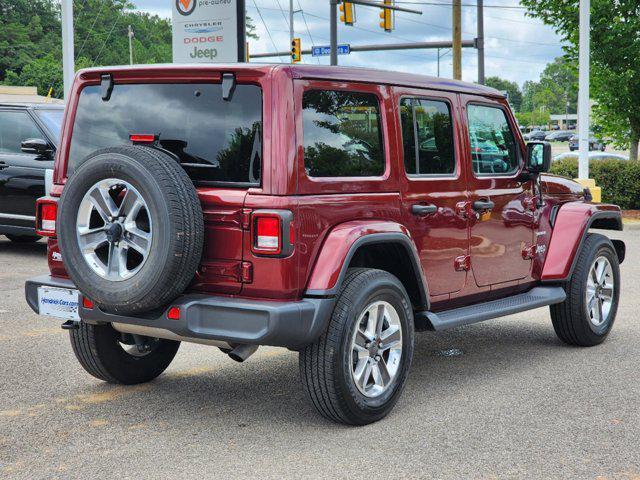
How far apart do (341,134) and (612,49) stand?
15.9m

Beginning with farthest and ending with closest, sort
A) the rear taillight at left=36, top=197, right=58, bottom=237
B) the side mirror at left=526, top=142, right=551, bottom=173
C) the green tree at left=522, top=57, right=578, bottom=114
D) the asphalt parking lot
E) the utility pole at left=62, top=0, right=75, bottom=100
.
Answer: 1. the green tree at left=522, top=57, right=578, bottom=114
2. the utility pole at left=62, top=0, right=75, bottom=100
3. the side mirror at left=526, top=142, right=551, bottom=173
4. the rear taillight at left=36, top=197, right=58, bottom=237
5. the asphalt parking lot

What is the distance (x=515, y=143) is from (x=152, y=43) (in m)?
118

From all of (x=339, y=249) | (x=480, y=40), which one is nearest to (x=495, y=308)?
(x=339, y=249)

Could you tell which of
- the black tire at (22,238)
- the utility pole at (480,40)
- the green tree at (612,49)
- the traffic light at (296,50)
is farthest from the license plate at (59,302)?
the traffic light at (296,50)

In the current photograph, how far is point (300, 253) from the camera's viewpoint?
15.4ft

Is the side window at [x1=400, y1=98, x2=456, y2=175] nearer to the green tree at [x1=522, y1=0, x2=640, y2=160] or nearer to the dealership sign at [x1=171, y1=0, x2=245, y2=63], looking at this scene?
the dealership sign at [x1=171, y1=0, x2=245, y2=63]

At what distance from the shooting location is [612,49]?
19516 mm

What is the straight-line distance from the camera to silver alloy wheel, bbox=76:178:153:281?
466 centimetres

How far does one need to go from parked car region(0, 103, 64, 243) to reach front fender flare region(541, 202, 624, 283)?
22.7ft

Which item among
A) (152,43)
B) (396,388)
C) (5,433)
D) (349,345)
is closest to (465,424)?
(396,388)

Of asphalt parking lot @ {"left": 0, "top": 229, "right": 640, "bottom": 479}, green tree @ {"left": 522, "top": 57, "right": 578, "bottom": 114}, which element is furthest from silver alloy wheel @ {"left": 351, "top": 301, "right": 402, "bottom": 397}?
green tree @ {"left": 522, "top": 57, "right": 578, "bottom": 114}

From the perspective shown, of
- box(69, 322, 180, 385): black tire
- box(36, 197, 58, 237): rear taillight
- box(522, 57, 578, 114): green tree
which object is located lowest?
box(69, 322, 180, 385): black tire

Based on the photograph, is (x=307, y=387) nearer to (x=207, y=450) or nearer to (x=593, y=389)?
(x=207, y=450)

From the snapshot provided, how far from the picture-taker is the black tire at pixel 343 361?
15.8 ft
